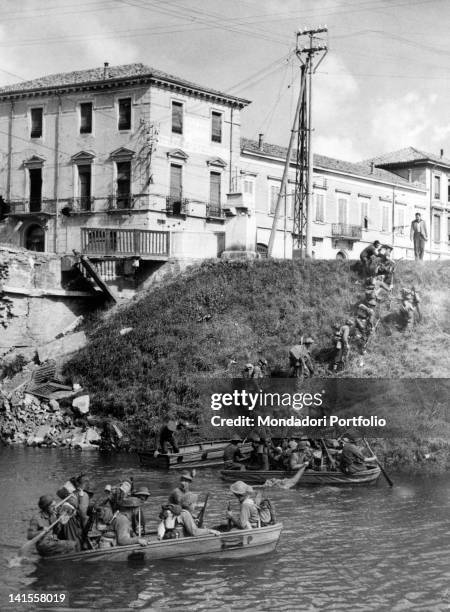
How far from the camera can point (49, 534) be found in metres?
17.3

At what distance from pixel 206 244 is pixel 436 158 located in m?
40.5

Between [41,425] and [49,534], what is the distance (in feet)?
55.6

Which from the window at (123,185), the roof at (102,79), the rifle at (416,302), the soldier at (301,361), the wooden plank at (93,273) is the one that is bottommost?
the soldier at (301,361)

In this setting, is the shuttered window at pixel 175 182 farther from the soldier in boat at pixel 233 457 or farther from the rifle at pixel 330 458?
the rifle at pixel 330 458

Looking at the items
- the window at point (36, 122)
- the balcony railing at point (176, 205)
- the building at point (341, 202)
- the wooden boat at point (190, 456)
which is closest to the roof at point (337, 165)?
the building at point (341, 202)

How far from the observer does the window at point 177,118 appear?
52.3m

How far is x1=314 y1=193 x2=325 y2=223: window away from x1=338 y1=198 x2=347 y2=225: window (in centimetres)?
200

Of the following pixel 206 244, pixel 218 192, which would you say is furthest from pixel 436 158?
pixel 206 244

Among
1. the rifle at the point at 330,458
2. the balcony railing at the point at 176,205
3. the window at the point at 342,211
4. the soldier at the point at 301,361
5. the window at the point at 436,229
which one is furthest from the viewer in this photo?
the window at the point at 436,229

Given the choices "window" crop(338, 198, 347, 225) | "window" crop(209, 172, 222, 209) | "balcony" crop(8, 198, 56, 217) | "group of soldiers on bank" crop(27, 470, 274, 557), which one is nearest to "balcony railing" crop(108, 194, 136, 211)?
"balcony" crop(8, 198, 56, 217)

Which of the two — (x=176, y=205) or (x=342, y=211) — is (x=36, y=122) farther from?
(x=342, y=211)

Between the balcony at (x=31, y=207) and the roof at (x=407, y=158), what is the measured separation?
34.9 metres

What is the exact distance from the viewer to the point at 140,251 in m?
42.7

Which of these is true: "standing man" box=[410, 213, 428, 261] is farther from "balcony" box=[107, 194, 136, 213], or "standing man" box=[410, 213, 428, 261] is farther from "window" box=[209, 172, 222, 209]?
"balcony" box=[107, 194, 136, 213]
